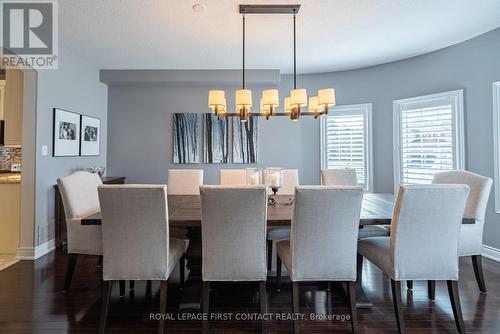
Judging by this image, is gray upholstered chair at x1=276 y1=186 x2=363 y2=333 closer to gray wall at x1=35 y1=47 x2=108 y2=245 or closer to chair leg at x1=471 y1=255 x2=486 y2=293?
chair leg at x1=471 y1=255 x2=486 y2=293

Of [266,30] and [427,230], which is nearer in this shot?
[427,230]

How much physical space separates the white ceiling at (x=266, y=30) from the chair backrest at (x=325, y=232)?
6.35 ft

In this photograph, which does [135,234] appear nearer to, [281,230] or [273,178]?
[273,178]

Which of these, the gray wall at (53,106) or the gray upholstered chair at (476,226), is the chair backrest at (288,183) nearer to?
the gray upholstered chair at (476,226)

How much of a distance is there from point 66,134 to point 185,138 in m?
1.71

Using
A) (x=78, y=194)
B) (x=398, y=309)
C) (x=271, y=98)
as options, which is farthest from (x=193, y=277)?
(x=271, y=98)

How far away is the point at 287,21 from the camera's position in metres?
2.94

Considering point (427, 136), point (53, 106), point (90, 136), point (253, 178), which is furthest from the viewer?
point (90, 136)

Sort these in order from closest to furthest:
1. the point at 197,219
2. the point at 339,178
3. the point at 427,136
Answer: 1. the point at 197,219
2. the point at 339,178
3. the point at 427,136

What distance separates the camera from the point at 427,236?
1.81 m

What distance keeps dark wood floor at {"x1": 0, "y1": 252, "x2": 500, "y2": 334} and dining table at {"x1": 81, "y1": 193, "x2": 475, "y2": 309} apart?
5.3 inches

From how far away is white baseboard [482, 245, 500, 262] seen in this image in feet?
10.2

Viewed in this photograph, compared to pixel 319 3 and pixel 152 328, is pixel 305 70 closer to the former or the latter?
pixel 319 3

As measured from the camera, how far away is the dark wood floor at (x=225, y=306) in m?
1.93
